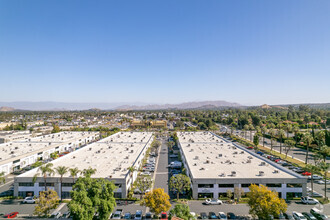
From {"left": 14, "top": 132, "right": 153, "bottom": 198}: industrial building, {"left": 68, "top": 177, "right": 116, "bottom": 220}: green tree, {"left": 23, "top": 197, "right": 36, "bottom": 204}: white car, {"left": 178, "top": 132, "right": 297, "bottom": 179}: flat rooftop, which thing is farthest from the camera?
{"left": 178, "top": 132, "right": 297, "bottom": 179}: flat rooftop

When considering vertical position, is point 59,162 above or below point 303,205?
above

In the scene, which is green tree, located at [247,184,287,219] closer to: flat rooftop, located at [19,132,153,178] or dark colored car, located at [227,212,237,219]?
dark colored car, located at [227,212,237,219]

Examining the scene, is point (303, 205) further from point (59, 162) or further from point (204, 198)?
point (59, 162)

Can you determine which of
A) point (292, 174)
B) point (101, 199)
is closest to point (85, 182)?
point (101, 199)

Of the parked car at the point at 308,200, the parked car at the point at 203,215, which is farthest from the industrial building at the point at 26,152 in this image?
the parked car at the point at 308,200

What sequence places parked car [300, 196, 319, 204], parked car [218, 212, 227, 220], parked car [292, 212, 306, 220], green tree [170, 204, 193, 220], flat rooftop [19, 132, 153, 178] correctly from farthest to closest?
flat rooftop [19, 132, 153, 178] → parked car [300, 196, 319, 204] → parked car [218, 212, 227, 220] → parked car [292, 212, 306, 220] → green tree [170, 204, 193, 220]

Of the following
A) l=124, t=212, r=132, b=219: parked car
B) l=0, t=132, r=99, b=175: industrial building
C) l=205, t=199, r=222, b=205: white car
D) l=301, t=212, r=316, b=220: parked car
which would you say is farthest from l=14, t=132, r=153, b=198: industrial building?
l=301, t=212, r=316, b=220: parked car

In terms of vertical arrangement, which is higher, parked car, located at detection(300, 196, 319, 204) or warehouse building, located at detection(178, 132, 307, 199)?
warehouse building, located at detection(178, 132, 307, 199)

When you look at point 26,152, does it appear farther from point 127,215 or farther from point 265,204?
point 265,204

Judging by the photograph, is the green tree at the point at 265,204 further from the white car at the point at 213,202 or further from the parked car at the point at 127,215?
the parked car at the point at 127,215
